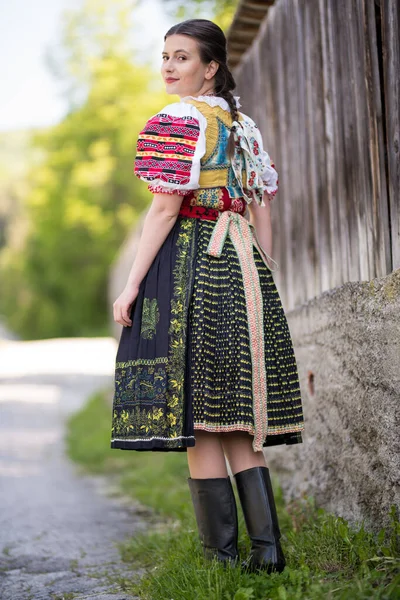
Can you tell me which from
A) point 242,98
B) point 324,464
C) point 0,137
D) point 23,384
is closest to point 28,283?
point 23,384

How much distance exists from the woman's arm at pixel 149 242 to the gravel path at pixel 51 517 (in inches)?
38.1

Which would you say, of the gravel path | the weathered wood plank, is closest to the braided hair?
the weathered wood plank

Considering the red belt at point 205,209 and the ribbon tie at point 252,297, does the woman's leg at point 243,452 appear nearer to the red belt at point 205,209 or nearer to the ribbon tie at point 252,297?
the ribbon tie at point 252,297

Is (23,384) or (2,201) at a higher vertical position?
(2,201)

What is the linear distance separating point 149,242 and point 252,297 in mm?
370

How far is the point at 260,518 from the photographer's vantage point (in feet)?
7.98

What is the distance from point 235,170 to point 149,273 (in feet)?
1.46

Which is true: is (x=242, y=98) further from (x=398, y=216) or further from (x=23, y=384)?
(x=23, y=384)

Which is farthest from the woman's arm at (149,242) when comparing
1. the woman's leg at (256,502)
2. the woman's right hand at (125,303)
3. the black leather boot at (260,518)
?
the black leather boot at (260,518)

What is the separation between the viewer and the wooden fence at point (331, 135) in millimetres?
2619

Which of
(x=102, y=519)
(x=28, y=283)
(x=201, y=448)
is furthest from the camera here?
(x=28, y=283)

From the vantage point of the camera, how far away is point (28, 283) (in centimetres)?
2959

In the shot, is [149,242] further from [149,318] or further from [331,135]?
[331,135]

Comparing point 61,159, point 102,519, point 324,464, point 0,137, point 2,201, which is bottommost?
point 102,519
